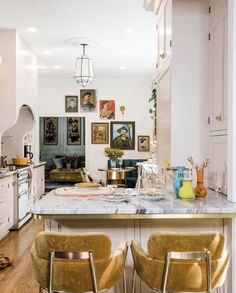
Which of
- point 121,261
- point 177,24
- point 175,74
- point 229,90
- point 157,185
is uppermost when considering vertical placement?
point 177,24

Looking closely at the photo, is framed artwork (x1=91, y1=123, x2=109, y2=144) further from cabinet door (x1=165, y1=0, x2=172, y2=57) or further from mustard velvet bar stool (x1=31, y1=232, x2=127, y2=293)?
mustard velvet bar stool (x1=31, y1=232, x2=127, y2=293)

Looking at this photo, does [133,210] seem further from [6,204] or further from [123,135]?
[123,135]

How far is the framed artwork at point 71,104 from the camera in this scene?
10578 mm

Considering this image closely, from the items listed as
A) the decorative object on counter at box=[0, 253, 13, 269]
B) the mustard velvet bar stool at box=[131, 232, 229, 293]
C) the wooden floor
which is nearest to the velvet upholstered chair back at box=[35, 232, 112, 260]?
the mustard velvet bar stool at box=[131, 232, 229, 293]

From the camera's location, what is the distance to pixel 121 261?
2197mm

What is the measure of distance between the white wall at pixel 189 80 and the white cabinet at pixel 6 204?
2.99 metres

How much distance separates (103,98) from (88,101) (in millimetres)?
426

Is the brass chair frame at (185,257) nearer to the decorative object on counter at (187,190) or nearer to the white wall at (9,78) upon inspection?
A: the decorative object on counter at (187,190)

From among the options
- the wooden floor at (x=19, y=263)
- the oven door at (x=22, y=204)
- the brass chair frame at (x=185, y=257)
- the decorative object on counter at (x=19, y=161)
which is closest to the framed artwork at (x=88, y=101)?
the decorative object on counter at (x=19, y=161)

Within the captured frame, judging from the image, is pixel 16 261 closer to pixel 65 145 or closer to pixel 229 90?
pixel 229 90

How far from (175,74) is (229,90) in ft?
2.57

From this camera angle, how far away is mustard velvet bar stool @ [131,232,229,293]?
82.6 inches

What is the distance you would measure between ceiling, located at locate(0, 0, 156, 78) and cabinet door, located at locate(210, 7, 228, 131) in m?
1.94

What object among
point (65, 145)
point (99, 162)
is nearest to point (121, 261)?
point (99, 162)
